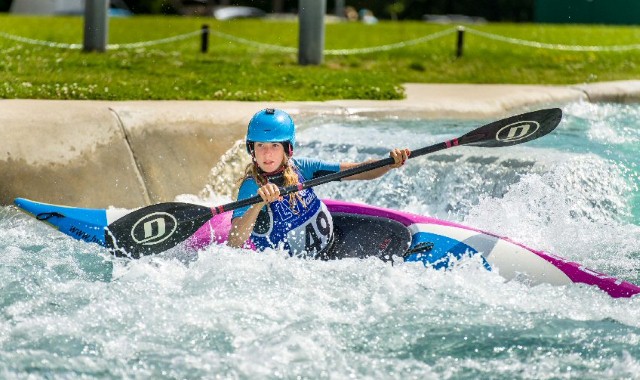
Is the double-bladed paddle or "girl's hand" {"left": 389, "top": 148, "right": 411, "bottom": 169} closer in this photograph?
the double-bladed paddle

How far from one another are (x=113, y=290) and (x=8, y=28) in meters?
11.1

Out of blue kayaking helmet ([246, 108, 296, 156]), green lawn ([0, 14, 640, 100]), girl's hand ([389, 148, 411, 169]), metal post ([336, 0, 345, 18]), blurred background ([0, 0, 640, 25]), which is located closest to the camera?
blue kayaking helmet ([246, 108, 296, 156])

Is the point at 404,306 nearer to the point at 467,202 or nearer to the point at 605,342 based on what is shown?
the point at 605,342

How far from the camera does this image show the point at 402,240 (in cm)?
569

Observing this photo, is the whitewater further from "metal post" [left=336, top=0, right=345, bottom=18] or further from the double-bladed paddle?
"metal post" [left=336, top=0, right=345, bottom=18]

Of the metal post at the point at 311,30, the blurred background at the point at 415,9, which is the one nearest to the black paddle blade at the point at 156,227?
the metal post at the point at 311,30

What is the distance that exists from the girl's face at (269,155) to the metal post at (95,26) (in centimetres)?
681

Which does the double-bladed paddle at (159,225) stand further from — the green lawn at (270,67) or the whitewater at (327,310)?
the green lawn at (270,67)

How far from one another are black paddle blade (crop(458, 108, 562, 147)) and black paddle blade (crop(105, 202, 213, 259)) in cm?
156

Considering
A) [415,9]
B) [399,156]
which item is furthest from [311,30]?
A: [415,9]

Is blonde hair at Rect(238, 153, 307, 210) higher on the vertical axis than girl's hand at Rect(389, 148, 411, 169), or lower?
lower

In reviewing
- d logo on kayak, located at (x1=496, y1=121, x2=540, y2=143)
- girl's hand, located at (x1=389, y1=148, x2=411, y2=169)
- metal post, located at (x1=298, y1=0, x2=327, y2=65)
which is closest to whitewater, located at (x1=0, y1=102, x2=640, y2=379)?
girl's hand, located at (x1=389, y1=148, x2=411, y2=169)

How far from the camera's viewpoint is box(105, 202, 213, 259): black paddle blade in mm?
5594

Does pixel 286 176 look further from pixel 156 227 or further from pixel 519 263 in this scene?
pixel 519 263
